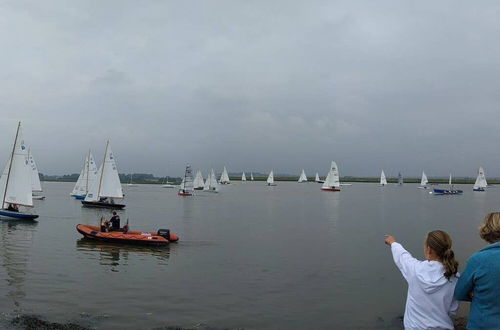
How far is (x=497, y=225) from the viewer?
4309 mm

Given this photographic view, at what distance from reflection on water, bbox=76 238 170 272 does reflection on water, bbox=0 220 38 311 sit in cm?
339

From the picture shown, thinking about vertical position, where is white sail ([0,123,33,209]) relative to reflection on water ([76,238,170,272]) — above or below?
above

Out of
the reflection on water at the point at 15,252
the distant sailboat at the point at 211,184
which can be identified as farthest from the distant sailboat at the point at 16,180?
the distant sailboat at the point at 211,184

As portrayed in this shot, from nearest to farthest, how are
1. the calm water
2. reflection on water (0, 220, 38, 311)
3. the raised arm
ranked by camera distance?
the raised arm → the calm water → reflection on water (0, 220, 38, 311)

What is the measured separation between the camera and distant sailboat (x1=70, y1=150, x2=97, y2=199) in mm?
71750

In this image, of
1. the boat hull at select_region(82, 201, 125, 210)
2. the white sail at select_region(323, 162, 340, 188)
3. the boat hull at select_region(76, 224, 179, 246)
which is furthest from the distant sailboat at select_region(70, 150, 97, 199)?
the white sail at select_region(323, 162, 340, 188)

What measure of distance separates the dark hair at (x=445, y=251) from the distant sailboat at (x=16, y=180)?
4073 centimetres

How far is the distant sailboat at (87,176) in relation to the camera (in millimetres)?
71750

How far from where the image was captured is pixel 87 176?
74.5 metres

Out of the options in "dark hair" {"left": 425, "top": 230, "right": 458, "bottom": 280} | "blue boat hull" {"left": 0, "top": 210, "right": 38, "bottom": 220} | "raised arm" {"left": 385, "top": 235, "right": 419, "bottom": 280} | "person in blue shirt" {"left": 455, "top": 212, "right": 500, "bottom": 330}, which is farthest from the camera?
"blue boat hull" {"left": 0, "top": 210, "right": 38, "bottom": 220}

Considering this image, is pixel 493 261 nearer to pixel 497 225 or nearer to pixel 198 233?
pixel 497 225

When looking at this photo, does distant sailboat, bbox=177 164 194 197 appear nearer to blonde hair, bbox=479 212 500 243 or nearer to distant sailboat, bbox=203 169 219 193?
distant sailboat, bbox=203 169 219 193

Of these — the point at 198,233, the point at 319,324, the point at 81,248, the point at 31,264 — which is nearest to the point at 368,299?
the point at 319,324

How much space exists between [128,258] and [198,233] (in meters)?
12.8
